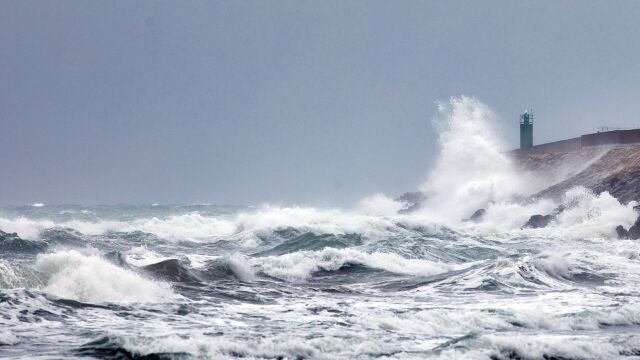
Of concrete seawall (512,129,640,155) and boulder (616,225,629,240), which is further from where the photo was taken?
concrete seawall (512,129,640,155)

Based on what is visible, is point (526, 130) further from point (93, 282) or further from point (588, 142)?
point (93, 282)

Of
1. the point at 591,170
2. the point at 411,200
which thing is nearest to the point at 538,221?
the point at 591,170

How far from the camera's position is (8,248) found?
18750 mm

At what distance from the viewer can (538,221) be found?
3022 centimetres

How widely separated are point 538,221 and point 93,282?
22478 millimetres

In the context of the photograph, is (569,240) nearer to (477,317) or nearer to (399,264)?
(399,264)

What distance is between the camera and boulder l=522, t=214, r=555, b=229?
30000 mm

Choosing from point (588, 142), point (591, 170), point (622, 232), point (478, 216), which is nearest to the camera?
point (622, 232)

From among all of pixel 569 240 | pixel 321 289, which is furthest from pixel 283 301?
pixel 569 240

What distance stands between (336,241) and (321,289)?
8885 millimetres

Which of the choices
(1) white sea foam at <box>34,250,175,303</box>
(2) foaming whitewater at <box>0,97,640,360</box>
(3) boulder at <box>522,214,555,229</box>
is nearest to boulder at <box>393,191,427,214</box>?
(3) boulder at <box>522,214,555,229</box>

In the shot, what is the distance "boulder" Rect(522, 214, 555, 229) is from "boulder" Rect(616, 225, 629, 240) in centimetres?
525

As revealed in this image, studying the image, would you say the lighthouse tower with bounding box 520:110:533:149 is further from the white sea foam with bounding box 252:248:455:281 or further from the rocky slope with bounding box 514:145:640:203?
the white sea foam with bounding box 252:248:455:281

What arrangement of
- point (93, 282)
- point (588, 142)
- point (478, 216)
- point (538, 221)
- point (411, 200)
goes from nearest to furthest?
point (93, 282), point (538, 221), point (478, 216), point (588, 142), point (411, 200)
